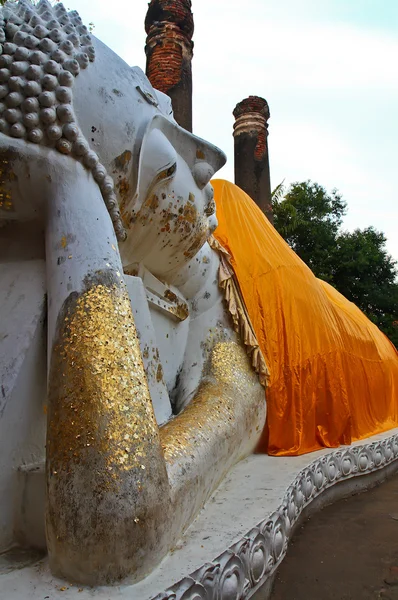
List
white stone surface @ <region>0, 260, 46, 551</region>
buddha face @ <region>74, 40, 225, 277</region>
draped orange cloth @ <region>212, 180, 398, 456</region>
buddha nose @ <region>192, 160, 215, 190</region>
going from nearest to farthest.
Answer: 1. white stone surface @ <region>0, 260, 46, 551</region>
2. buddha face @ <region>74, 40, 225, 277</region>
3. buddha nose @ <region>192, 160, 215, 190</region>
4. draped orange cloth @ <region>212, 180, 398, 456</region>

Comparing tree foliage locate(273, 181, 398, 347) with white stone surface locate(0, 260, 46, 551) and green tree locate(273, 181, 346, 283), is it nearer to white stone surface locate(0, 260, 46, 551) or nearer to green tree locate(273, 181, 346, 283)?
green tree locate(273, 181, 346, 283)

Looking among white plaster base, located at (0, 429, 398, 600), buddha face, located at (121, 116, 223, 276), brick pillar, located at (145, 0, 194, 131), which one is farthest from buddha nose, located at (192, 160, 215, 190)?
brick pillar, located at (145, 0, 194, 131)

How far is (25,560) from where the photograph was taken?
3.50 ft

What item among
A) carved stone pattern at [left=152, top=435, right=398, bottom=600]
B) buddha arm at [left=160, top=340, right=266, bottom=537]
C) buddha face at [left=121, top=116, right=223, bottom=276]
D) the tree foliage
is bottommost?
carved stone pattern at [left=152, top=435, right=398, bottom=600]

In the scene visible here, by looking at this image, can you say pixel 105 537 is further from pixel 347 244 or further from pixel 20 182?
pixel 347 244

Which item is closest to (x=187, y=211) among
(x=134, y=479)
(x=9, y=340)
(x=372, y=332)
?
(x=9, y=340)

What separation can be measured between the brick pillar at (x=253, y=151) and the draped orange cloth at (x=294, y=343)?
559 centimetres

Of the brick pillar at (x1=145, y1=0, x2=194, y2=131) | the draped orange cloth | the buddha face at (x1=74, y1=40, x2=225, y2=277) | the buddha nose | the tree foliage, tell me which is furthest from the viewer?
the tree foliage

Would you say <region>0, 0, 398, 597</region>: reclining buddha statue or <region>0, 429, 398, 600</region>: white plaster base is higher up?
<region>0, 0, 398, 597</region>: reclining buddha statue

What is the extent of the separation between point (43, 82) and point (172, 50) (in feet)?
17.1

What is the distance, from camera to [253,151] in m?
8.26

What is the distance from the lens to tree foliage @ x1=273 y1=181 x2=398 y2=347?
1337cm

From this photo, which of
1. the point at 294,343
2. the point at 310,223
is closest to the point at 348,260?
the point at 310,223

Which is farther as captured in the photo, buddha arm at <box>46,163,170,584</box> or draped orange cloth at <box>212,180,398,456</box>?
draped orange cloth at <box>212,180,398,456</box>
